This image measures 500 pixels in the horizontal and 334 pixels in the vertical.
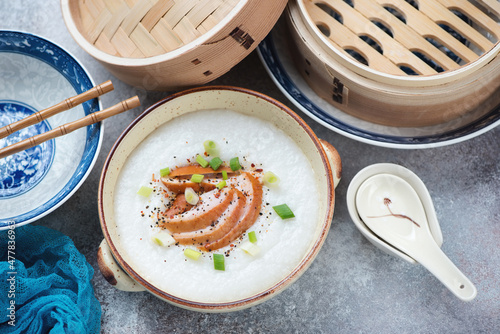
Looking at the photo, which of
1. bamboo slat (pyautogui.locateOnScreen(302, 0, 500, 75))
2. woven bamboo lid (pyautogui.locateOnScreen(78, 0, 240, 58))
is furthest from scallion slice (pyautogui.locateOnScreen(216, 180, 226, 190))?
bamboo slat (pyautogui.locateOnScreen(302, 0, 500, 75))

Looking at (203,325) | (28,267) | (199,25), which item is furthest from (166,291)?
(199,25)

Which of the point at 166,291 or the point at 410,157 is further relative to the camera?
the point at 410,157

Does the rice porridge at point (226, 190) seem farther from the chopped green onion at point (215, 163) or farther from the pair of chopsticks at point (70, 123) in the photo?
the pair of chopsticks at point (70, 123)

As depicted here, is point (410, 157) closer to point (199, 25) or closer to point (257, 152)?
point (257, 152)

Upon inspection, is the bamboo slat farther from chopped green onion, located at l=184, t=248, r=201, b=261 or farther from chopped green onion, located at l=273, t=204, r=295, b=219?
chopped green onion, located at l=184, t=248, r=201, b=261

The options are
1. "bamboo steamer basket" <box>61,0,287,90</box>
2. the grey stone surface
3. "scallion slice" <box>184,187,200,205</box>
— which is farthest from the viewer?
the grey stone surface

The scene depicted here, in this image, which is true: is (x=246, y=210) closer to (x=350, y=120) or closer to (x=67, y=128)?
(x=350, y=120)
